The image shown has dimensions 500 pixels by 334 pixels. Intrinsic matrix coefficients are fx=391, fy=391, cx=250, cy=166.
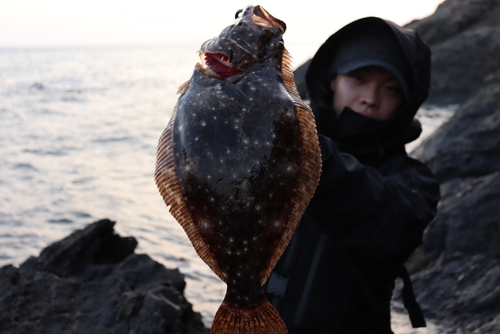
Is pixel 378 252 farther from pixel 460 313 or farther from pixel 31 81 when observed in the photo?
pixel 31 81

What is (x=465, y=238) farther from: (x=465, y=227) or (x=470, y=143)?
(x=470, y=143)

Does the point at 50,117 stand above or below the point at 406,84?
below

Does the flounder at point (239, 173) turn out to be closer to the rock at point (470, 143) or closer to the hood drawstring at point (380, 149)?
the hood drawstring at point (380, 149)

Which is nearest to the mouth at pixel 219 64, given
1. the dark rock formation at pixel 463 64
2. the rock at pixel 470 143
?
the rock at pixel 470 143

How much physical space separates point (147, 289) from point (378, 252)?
195 cm

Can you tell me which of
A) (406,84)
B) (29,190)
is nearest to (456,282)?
(406,84)

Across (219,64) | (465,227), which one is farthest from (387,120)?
(465,227)

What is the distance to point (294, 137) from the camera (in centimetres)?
128

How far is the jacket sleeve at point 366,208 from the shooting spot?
5.55ft

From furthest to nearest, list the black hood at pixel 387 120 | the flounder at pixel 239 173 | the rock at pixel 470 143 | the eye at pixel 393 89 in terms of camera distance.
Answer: the rock at pixel 470 143
the eye at pixel 393 89
the black hood at pixel 387 120
the flounder at pixel 239 173

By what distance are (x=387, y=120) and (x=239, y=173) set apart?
151 cm

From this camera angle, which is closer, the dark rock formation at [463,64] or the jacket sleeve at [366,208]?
the jacket sleeve at [366,208]

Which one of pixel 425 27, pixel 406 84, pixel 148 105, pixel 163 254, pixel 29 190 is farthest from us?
pixel 148 105

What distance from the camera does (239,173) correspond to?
1.24 metres
